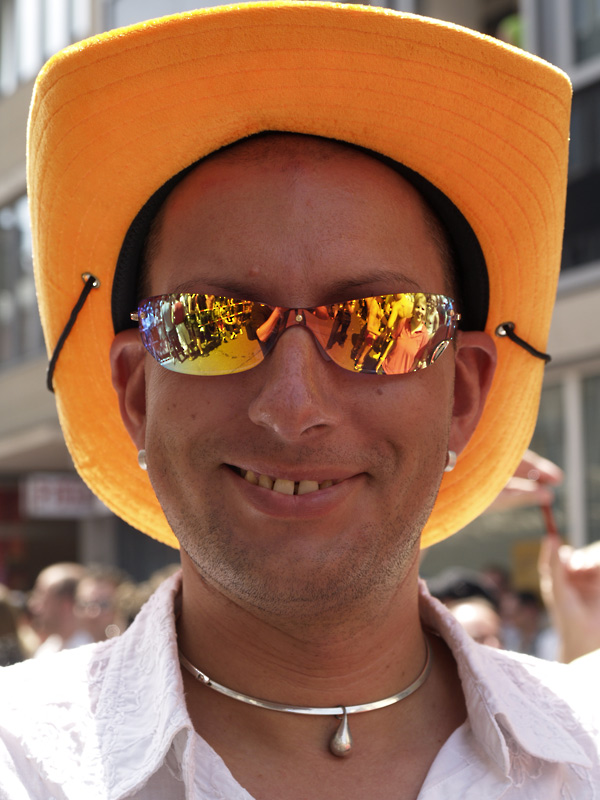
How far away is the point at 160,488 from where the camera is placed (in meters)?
1.94

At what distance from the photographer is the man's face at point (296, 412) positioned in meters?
1.83

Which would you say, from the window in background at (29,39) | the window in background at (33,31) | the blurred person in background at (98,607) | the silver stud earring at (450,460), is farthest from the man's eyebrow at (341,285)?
the window in background at (29,39)

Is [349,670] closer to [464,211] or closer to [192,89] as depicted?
[464,211]

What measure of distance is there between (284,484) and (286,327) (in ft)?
0.96

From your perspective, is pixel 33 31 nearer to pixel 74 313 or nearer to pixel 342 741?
pixel 74 313

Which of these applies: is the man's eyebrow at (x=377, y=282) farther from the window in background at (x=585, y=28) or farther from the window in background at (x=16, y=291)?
the window in background at (x=16, y=291)

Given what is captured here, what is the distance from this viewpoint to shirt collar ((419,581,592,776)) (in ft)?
6.27

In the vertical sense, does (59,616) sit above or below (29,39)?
below

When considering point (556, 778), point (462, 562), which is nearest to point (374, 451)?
point (556, 778)

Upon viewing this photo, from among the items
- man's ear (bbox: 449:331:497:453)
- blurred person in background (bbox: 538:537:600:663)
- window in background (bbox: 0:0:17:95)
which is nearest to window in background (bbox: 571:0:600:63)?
blurred person in background (bbox: 538:537:600:663)

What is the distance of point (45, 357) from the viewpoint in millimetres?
17312

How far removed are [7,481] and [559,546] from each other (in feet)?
57.5

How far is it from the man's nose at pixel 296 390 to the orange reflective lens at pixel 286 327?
0.02 metres

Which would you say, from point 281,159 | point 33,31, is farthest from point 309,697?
point 33,31
